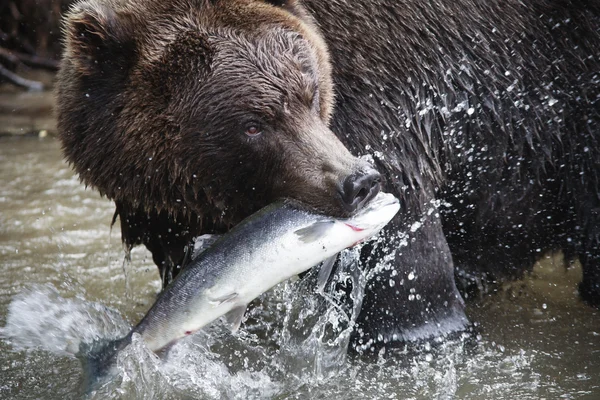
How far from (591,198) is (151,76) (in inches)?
106

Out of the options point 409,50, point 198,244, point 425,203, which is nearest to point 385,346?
point 425,203

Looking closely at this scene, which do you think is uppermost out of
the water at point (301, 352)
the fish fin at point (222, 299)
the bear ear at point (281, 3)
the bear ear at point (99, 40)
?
the bear ear at point (281, 3)

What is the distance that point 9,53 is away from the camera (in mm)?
11117

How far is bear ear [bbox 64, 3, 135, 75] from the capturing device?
13.1 ft

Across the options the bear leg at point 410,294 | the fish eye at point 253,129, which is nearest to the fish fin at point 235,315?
the fish eye at point 253,129

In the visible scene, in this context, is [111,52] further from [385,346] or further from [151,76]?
[385,346]

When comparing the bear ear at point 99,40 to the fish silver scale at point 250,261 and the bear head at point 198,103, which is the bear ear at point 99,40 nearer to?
the bear head at point 198,103

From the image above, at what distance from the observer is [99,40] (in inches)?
158

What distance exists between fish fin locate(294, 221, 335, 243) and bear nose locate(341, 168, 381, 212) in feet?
0.44

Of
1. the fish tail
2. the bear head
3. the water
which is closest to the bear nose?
the bear head

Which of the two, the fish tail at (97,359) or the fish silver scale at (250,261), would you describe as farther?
the fish tail at (97,359)

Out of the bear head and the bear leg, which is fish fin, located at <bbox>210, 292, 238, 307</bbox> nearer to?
the bear head

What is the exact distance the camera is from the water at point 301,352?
13.5ft

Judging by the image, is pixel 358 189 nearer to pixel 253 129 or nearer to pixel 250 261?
pixel 250 261
